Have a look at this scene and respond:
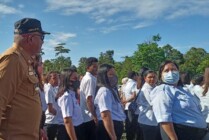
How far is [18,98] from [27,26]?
592mm

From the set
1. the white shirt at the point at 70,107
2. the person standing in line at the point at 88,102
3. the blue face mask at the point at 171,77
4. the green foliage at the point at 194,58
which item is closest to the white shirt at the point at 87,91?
the person standing in line at the point at 88,102

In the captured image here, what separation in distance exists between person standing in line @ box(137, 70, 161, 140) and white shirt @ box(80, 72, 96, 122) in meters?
0.89

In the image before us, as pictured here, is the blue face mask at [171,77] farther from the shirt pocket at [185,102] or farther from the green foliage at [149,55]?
the green foliage at [149,55]

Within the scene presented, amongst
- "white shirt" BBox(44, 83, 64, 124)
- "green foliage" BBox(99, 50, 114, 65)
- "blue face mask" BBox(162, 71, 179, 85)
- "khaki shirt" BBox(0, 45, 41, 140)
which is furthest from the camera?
"green foliage" BBox(99, 50, 114, 65)

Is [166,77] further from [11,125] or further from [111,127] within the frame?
[11,125]

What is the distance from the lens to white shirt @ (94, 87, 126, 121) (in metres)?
5.02

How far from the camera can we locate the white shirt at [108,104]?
16.5 ft

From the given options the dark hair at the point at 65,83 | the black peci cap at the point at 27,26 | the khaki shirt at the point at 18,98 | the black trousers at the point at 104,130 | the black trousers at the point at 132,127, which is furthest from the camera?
the black trousers at the point at 132,127

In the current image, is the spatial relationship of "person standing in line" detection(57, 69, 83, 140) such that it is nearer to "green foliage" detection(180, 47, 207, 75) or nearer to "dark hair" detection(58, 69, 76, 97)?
"dark hair" detection(58, 69, 76, 97)

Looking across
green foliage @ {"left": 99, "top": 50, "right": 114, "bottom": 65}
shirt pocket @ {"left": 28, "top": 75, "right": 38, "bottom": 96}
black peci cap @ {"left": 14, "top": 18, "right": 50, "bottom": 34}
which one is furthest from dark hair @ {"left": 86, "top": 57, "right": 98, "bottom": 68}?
green foliage @ {"left": 99, "top": 50, "right": 114, "bottom": 65}

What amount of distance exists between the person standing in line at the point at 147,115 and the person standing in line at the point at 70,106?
1.04 m

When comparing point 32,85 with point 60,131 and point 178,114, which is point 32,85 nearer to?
point 178,114

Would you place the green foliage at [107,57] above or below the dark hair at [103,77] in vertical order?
above

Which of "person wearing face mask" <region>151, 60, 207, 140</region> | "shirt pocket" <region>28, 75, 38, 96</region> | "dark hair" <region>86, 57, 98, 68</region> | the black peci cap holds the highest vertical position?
"dark hair" <region>86, 57, 98, 68</region>
